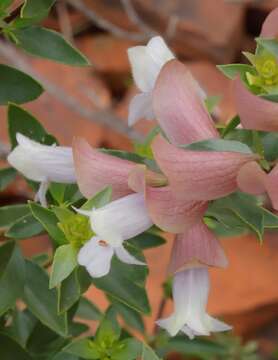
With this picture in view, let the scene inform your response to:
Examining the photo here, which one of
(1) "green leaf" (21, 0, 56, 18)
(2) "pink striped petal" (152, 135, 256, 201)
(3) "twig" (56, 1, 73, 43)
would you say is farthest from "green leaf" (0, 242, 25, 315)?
(3) "twig" (56, 1, 73, 43)

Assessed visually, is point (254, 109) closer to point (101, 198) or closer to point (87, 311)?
point (101, 198)

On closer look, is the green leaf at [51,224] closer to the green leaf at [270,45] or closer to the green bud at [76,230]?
the green bud at [76,230]

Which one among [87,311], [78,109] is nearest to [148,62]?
[87,311]

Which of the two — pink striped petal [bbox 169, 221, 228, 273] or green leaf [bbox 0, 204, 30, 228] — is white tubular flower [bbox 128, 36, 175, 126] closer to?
pink striped petal [bbox 169, 221, 228, 273]

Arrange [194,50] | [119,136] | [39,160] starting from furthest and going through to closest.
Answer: [194,50] < [119,136] < [39,160]

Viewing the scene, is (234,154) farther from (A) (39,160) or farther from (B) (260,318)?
(B) (260,318)

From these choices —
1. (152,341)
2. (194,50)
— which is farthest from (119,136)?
(152,341)

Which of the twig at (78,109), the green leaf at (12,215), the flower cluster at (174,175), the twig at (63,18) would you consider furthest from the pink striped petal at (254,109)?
the twig at (63,18)
